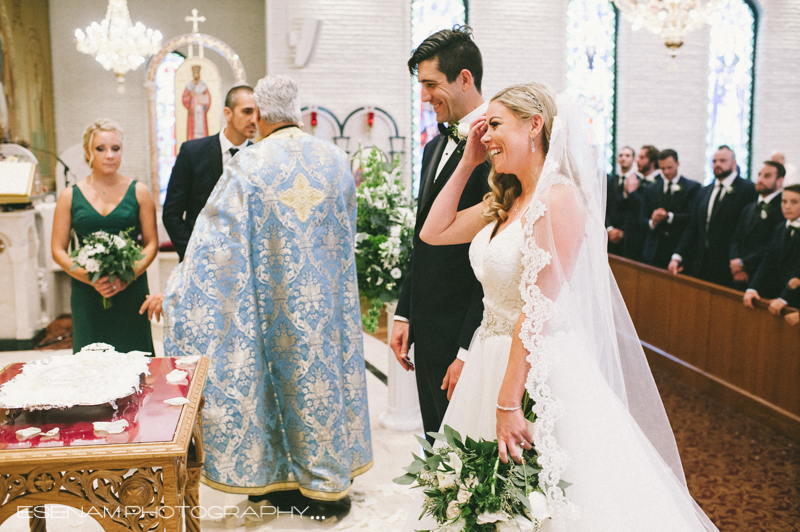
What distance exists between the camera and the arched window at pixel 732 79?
11492 mm

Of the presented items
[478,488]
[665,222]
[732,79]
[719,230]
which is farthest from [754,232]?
[732,79]

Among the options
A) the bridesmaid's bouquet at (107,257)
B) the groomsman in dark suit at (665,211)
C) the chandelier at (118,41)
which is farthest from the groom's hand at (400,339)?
the chandelier at (118,41)

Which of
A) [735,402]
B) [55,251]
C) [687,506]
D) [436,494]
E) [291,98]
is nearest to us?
[436,494]

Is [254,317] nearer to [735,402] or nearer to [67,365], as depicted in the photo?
[67,365]

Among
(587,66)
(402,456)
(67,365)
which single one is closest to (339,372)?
(402,456)

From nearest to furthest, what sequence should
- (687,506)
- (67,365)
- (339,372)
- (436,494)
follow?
(436,494) < (687,506) < (67,365) < (339,372)

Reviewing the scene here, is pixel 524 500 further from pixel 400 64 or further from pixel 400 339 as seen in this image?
pixel 400 64

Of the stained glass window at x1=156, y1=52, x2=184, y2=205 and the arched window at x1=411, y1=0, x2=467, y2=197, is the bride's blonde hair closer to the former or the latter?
the arched window at x1=411, y1=0, x2=467, y2=197

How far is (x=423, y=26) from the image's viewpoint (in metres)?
11.2

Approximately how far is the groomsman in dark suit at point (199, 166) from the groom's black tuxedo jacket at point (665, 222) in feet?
15.4

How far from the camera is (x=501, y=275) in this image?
200 centimetres

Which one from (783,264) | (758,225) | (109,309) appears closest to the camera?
(109,309)

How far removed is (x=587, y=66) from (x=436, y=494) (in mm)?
10937

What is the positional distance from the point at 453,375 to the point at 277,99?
150cm
